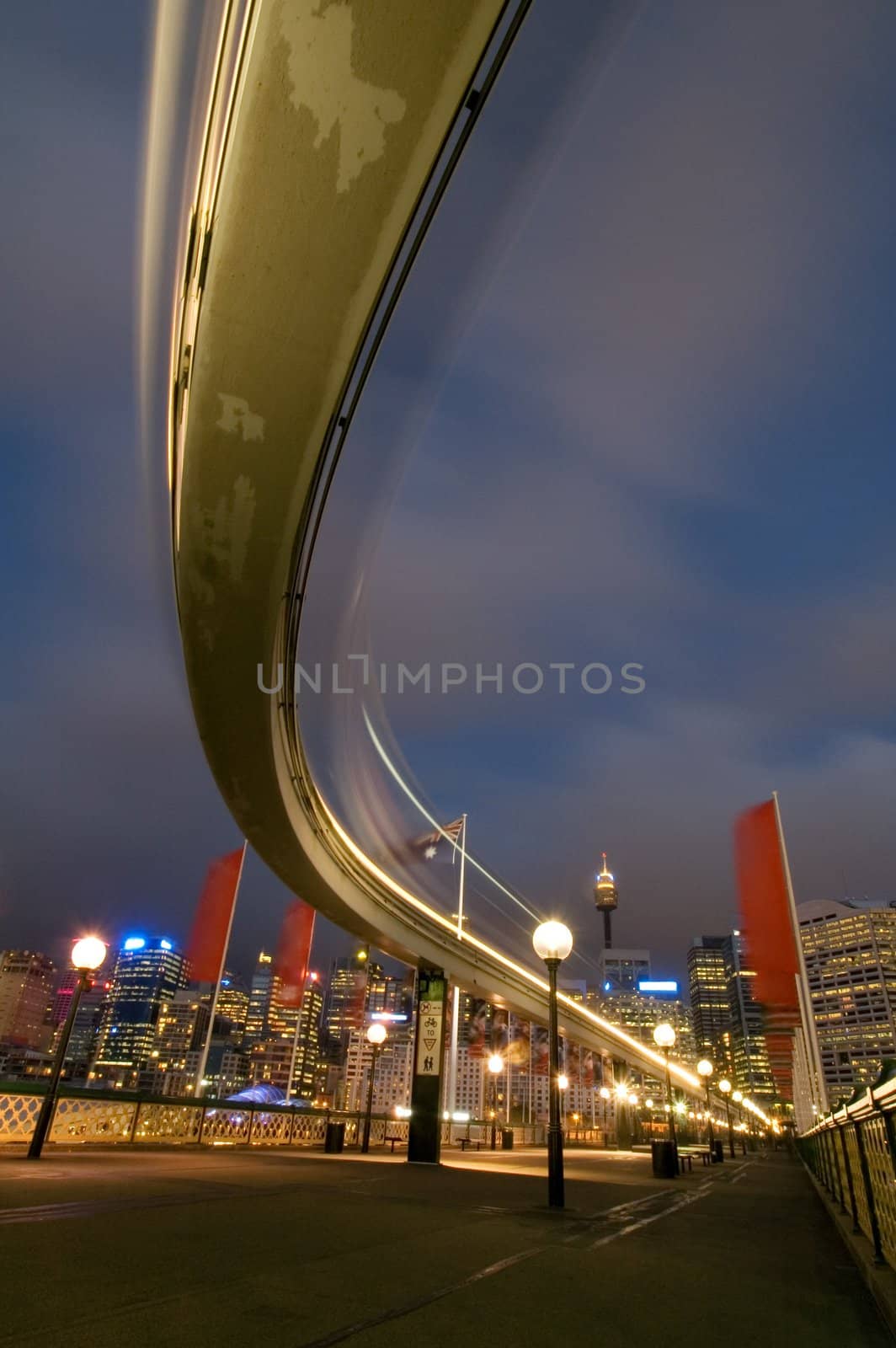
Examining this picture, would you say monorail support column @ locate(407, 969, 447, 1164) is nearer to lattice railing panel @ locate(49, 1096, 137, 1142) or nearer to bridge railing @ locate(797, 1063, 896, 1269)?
lattice railing panel @ locate(49, 1096, 137, 1142)

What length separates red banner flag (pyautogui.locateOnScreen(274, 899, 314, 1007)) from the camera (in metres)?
27.7

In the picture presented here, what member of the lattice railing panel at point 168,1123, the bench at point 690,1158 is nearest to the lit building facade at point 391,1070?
the bench at point 690,1158

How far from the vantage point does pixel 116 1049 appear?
558ft

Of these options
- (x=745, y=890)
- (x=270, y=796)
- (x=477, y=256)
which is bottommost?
(x=270, y=796)

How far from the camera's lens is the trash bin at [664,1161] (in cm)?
1445

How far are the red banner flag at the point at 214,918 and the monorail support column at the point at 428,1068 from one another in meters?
8.96

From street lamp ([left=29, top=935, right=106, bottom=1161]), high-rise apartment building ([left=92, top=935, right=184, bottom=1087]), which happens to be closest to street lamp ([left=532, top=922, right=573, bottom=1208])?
street lamp ([left=29, top=935, right=106, bottom=1161])

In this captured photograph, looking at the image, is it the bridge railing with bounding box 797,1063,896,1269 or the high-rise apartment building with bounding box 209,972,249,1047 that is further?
the high-rise apartment building with bounding box 209,972,249,1047

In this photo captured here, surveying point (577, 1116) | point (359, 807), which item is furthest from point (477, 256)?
point (577, 1116)

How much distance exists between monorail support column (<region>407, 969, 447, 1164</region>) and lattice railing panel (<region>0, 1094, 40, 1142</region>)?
877 cm

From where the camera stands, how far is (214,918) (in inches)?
1021

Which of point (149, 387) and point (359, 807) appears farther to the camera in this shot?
point (359, 807)

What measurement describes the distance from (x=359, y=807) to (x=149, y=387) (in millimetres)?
11888

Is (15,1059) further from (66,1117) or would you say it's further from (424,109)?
(424,109)
